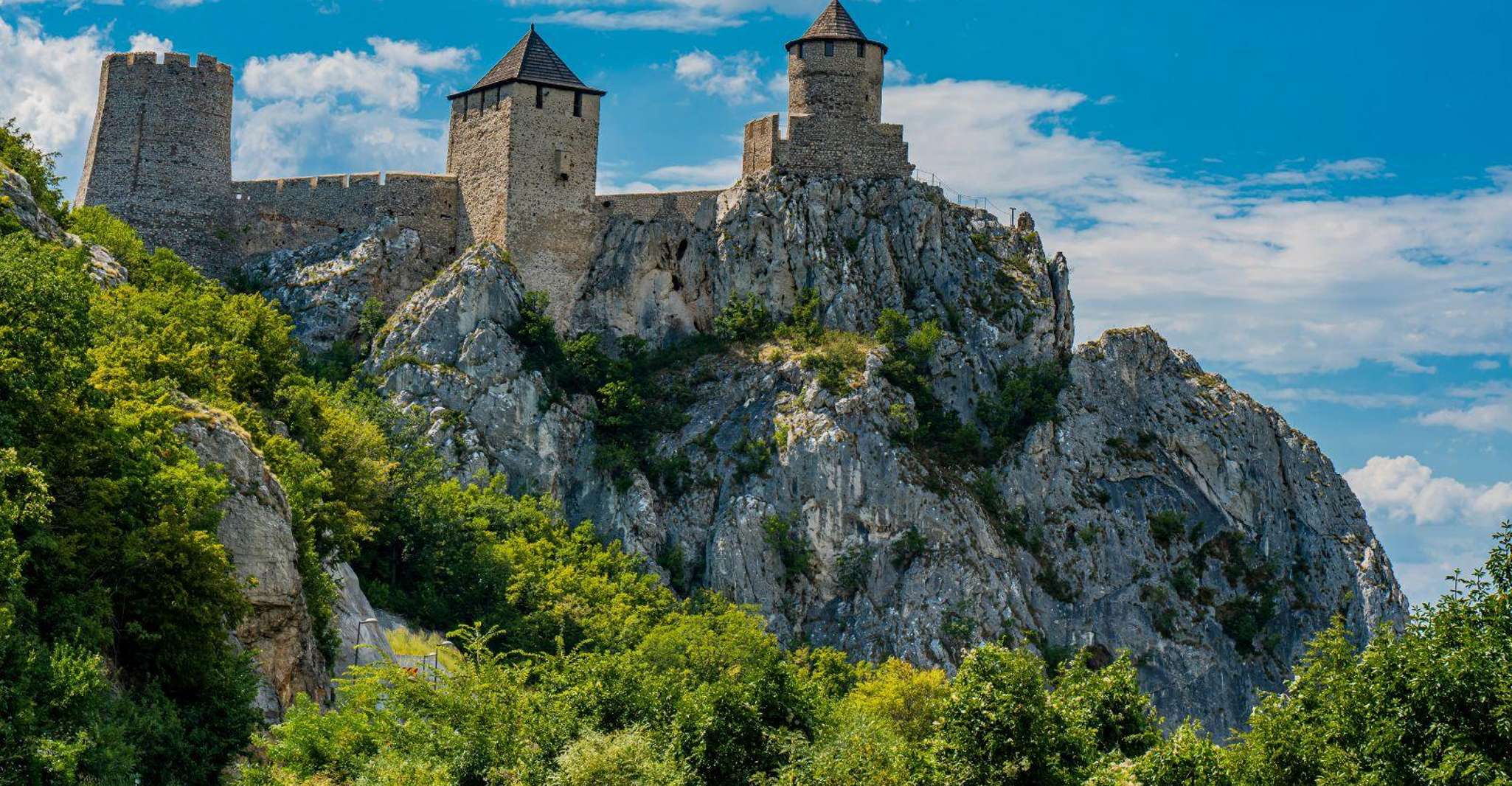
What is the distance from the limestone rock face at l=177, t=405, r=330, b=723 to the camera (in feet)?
147

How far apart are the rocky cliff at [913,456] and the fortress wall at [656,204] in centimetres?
40

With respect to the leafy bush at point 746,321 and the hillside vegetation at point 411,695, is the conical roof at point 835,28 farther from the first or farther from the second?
the hillside vegetation at point 411,695

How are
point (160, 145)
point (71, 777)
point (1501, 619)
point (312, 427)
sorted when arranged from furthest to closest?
point (160, 145) < point (312, 427) < point (1501, 619) < point (71, 777)

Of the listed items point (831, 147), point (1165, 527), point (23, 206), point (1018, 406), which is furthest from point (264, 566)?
point (1165, 527)

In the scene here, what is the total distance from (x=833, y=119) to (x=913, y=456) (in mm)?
12856

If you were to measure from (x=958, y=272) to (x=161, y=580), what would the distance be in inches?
1697

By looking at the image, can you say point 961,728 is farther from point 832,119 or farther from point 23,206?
point 832,119

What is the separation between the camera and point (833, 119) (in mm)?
77125

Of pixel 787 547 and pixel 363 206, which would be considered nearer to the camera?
pixel 787 547

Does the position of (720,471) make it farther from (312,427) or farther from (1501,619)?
(1501,619)

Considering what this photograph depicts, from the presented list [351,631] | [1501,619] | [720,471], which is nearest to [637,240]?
[720,471]

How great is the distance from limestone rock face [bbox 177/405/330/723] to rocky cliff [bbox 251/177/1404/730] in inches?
963

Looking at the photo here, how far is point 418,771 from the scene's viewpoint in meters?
37.7

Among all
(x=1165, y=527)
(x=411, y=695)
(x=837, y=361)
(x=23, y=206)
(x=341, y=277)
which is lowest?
(x=411, y=695)
